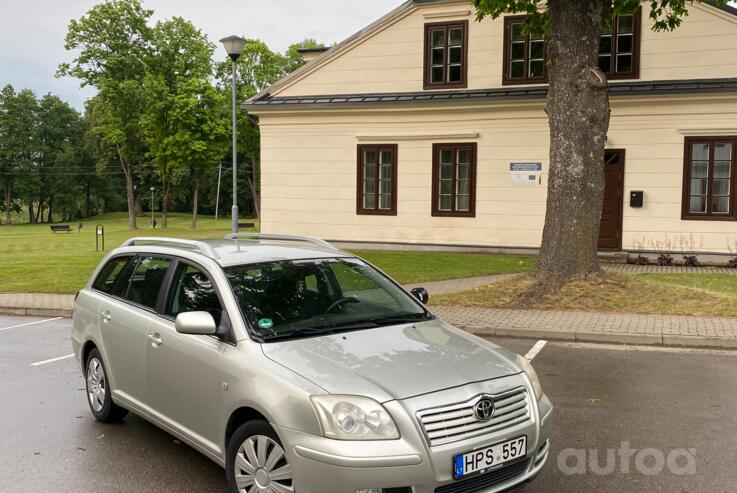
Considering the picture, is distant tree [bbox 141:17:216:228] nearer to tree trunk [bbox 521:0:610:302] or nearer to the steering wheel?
tree trunk [bbox 521:0:610:302]

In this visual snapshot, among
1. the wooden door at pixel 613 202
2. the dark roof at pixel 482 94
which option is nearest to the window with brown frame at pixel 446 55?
the dark roof at pixel 482 94

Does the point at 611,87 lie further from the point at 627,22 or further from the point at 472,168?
the point at 472,168

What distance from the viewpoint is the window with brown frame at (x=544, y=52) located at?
1745 cm

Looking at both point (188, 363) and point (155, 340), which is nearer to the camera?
point (188, 363)

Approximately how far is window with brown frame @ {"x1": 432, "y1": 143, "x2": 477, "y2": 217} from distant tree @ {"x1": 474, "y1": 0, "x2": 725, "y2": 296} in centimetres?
778

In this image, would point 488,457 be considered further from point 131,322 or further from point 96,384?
point 96,384

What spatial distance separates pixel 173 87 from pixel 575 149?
148ft

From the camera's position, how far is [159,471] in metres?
4.41

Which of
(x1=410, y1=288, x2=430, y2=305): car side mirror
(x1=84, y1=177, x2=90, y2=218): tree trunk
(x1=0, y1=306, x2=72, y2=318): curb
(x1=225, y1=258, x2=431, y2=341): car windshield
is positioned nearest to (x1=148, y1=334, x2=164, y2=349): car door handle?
(x1=225, y1=258, x2=431, y2=341): car windshield

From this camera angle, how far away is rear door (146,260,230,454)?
13.1 ft

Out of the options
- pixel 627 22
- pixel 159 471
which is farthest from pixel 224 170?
pixel 159 471

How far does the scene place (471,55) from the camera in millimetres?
19078

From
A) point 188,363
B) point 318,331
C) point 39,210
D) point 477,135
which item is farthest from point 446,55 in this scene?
point 39,210

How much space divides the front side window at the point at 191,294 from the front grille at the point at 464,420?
1671 millimetres
